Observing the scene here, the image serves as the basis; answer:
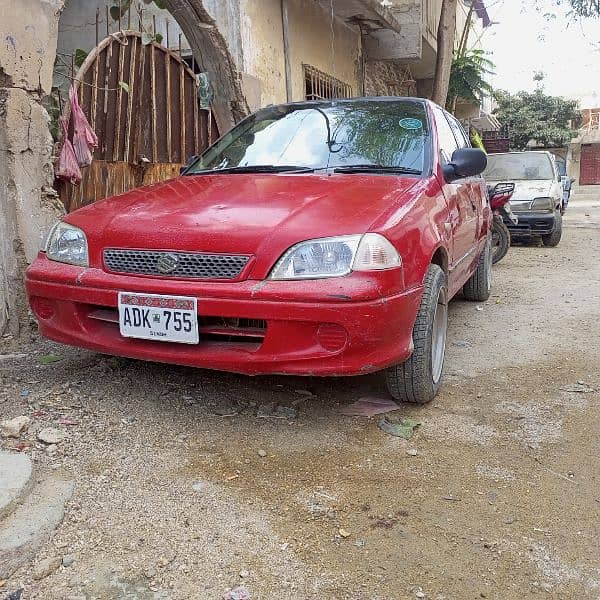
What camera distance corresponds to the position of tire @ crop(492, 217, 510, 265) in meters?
7.48

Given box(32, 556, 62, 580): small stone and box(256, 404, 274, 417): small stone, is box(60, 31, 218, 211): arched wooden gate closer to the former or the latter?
box(256, 404, 274, 417): small stone

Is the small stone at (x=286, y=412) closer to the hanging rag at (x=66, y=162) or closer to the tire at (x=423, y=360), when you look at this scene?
the tire at (x=423, y=360)

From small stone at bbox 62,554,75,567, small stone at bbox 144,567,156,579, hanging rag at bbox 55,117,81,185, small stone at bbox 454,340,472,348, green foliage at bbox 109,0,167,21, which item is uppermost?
green foliage at bbox 109,0,167,21

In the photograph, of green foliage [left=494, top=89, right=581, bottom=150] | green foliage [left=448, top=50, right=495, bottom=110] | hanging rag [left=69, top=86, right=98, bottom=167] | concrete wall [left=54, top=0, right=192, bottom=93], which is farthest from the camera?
green foliage [left=494, top=89, right=581, bottom=150]

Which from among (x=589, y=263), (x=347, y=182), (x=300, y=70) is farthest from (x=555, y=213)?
(x=347, y=182)

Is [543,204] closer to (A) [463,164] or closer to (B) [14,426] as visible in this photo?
(A) [463,164]

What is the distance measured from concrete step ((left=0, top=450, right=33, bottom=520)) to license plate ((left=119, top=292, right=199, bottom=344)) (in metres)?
0.66

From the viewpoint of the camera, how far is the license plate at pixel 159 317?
2674 millimetres

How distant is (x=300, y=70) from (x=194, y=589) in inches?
340

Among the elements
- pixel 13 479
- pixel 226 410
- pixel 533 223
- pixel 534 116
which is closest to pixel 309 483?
pixel 226 410

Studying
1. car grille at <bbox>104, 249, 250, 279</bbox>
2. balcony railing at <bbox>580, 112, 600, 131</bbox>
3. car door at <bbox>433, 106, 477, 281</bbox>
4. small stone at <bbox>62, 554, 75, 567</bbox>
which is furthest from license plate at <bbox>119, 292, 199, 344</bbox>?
balcony railing at <bbox>580, 112, 600, 131</bbox>

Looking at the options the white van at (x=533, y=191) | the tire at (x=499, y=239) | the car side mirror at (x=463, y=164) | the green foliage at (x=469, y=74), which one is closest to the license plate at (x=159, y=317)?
the car side mirror at (x=463, y=164)

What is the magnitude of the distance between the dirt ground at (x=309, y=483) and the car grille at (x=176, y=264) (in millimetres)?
711

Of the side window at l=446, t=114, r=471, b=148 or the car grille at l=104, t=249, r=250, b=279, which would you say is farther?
the side window at l=446, t=114, r=471, b=148
